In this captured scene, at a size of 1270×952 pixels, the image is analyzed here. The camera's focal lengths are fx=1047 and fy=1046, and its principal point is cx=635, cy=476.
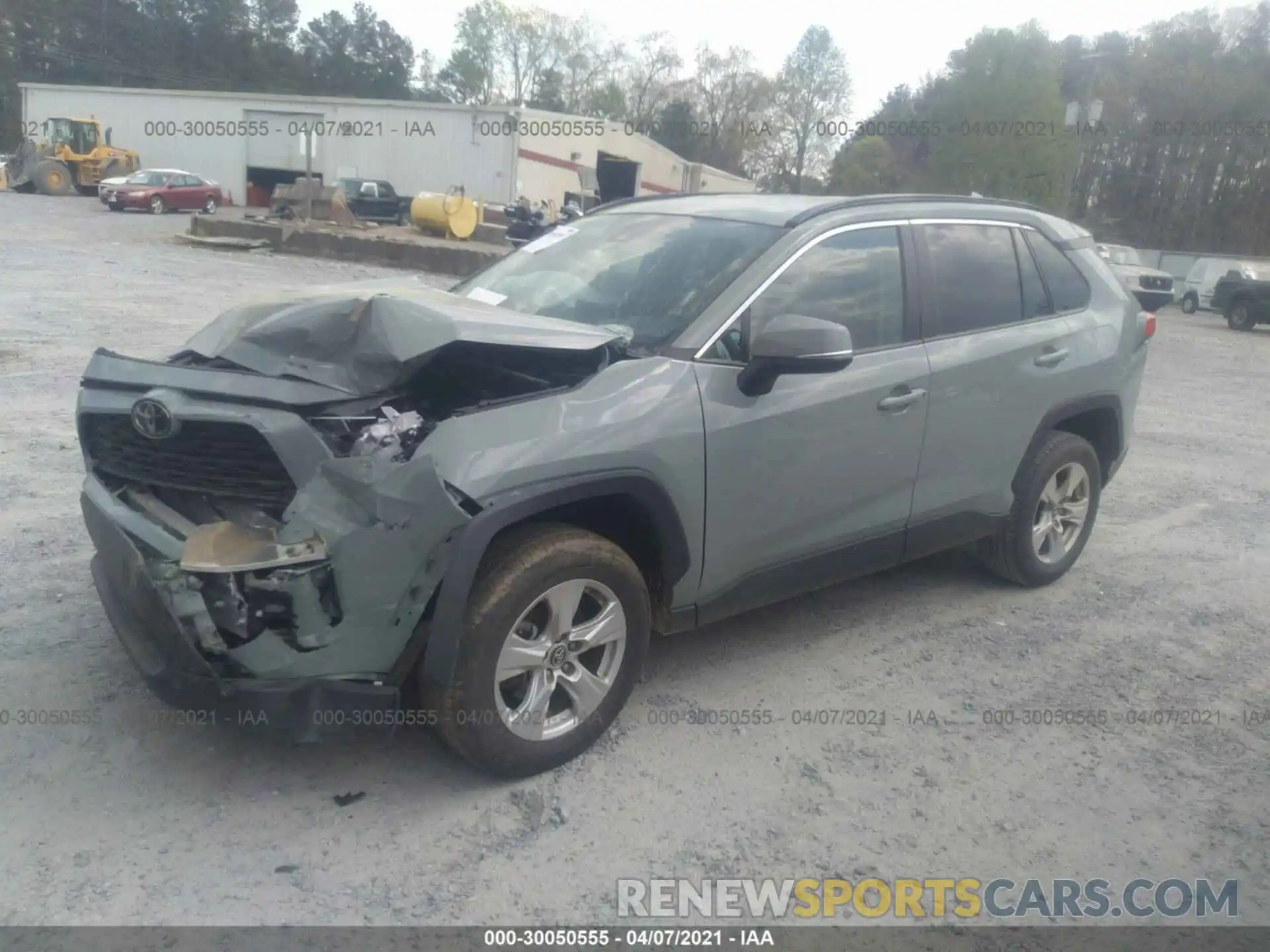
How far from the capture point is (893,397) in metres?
4.10

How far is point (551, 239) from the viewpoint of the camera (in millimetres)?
4742

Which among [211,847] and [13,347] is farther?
[13,347]

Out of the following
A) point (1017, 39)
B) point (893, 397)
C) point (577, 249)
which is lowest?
point (893, 397)

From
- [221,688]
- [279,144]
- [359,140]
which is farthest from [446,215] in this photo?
[221,688]

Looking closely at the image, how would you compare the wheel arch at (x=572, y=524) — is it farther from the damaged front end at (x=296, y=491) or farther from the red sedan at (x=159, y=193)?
the red sedan at (x=159, y=193)

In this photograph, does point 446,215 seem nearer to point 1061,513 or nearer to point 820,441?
point 1061,513

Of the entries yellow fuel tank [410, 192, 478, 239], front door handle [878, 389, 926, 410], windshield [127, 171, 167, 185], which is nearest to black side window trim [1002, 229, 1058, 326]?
front door handle [878, 389, 926, 410]

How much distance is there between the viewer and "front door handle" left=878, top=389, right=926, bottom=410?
4.07 meters

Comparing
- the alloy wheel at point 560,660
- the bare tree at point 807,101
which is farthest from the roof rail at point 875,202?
the bare tree at point 807,101

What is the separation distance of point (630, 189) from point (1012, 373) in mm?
28644

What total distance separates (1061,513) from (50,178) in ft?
141

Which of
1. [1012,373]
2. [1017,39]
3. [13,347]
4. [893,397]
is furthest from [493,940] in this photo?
[1017,39]

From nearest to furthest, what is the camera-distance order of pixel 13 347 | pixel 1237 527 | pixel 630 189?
pixel 1237 527
pixel 13 347
pixel 630 189

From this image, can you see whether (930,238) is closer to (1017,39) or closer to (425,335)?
(425,335)
